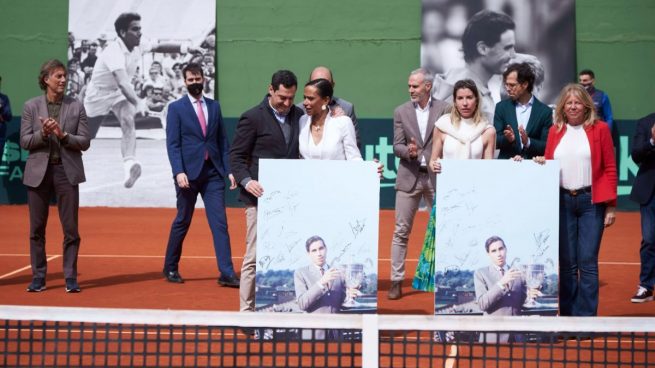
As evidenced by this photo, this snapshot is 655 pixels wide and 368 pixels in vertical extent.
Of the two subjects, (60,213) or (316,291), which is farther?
(60,213)

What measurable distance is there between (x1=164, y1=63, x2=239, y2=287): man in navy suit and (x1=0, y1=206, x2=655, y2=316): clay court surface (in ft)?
1.14

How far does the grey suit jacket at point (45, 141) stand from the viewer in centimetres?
→ 905

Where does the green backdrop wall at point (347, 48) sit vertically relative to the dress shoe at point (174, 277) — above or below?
above

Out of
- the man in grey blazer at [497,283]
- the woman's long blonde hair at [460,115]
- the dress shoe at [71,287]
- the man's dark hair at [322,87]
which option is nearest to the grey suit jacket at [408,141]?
the woman's long blonde hair at [460,115]

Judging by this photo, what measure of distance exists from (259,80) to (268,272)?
Answer: 36.4ft

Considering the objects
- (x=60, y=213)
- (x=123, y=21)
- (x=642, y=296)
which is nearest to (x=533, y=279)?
(x=642, y=296)

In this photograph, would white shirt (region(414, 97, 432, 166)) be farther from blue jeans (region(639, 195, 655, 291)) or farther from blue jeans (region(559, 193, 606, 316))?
blue jeans (region(639, 195, 655, 291))

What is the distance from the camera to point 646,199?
8.93m

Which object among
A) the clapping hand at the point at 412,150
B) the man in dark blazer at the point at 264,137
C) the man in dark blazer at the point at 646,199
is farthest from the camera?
the man in dark blazer at the point at 646,199

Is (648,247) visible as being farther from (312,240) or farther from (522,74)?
(312,240)

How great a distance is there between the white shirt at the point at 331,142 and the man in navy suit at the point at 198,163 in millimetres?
2541

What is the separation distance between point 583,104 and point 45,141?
4560 mm

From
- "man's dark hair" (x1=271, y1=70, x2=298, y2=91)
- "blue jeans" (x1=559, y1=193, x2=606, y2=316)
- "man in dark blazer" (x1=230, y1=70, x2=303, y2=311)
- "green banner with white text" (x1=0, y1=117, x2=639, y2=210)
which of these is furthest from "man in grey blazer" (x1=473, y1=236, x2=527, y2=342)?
"green banner with white text" (x1=0, y1=117, x2=639, y2=210)

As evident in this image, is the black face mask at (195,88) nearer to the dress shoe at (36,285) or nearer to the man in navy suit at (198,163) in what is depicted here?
the man in navy suit at (198,163)
